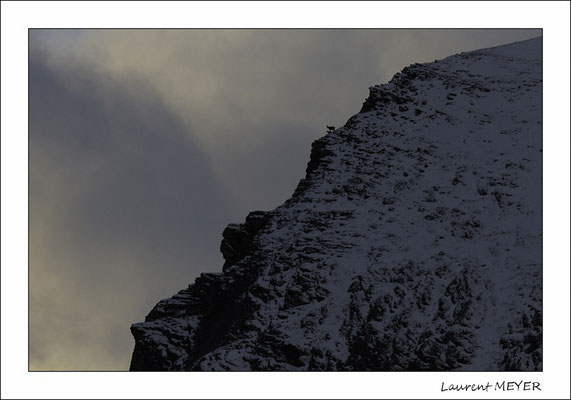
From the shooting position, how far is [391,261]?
46.8m

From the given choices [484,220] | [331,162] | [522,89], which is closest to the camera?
[484,220]

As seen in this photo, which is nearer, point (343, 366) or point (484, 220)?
point (343, 366)

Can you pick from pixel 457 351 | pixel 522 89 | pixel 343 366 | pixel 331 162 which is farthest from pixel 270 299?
pixel 522 89

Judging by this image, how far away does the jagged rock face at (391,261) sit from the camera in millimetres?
42375

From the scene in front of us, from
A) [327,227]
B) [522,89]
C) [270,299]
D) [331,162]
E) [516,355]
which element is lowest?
[516,355]

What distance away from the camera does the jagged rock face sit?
42.4 meters

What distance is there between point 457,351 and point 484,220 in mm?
9566

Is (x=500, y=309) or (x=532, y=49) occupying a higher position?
(x=532, y=49)

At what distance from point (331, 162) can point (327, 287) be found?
446 inches

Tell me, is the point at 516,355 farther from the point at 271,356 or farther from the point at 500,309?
the point at 271,356

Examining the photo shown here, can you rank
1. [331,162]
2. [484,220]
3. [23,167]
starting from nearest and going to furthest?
1. [23,167]
2. [484,220]
3. [331,162]

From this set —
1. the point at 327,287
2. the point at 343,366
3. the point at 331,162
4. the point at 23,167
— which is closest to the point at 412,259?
the point at 327,287

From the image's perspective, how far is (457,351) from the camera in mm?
41562

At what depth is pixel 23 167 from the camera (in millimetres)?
34469
